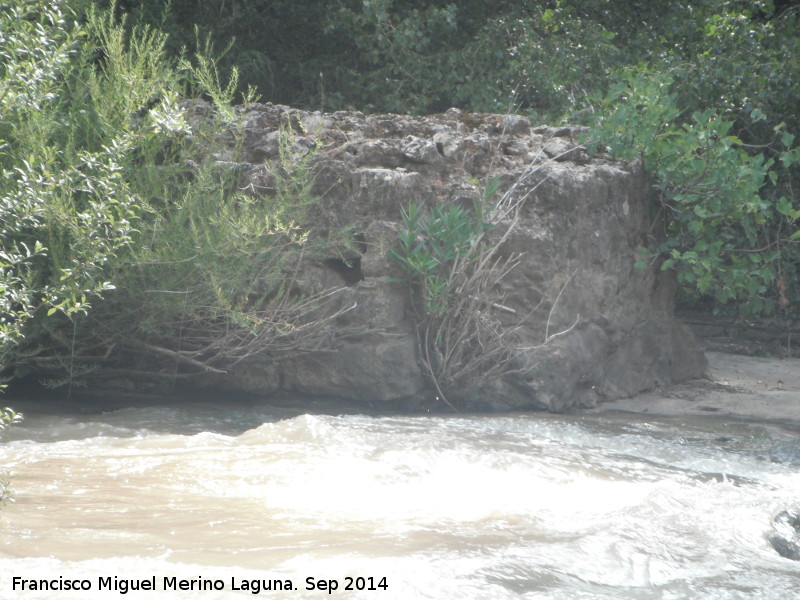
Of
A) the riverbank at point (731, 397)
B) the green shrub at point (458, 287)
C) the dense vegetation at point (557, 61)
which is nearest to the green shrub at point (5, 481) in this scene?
the green shrub at point (458, 287)

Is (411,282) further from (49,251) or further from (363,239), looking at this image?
(49,251)

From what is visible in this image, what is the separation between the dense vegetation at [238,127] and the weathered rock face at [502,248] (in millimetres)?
312

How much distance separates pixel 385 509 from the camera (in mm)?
3916

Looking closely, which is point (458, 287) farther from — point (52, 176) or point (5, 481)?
point (5, 481)

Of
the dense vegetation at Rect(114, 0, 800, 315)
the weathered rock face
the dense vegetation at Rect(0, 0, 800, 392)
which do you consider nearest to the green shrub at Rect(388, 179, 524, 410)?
the weathered rock face

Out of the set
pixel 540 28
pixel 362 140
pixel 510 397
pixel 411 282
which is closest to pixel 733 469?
pixel 510 397

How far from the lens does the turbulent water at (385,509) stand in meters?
3.05

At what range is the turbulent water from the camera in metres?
3.05

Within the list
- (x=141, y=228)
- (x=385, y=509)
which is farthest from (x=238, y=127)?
(x=385, y=509)

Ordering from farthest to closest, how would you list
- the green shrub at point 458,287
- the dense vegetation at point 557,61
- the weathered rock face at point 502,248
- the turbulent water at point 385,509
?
1. the dense vegetation at point 557,61
2. the weathered rock face at point 502,248
3. the green shrub at point 458,287
4. the turbulent water at point 385,509

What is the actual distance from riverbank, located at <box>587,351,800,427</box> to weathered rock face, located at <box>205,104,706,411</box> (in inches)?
8.6

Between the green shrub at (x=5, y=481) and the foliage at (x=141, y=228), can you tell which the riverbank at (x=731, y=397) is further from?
the green shrub at (x=5, y=481)

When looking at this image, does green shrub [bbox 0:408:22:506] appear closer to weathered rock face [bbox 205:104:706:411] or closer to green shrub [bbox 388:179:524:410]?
weathered rock face [bbox 205:104:706:411]

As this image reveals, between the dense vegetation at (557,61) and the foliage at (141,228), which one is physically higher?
the dense vegetation at (557,61)
